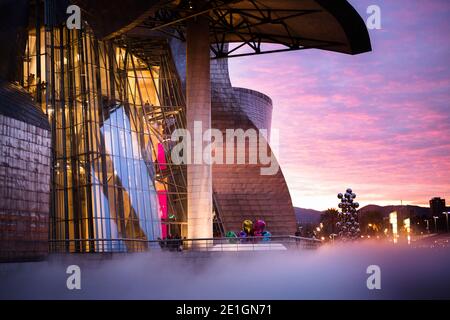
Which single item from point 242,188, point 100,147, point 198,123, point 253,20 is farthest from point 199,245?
point 242,188

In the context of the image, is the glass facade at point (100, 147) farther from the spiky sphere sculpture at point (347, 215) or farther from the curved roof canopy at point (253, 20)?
the spiky sphere sculpture at point (347, 215)

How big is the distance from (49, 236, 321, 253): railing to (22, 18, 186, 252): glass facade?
0.11 m

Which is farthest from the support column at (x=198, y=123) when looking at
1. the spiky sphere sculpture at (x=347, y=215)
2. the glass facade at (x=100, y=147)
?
the spiky sphere sculpture at (x=347, y=215)

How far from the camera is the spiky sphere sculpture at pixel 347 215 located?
172 feet

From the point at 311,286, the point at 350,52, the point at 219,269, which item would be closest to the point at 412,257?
the point at 311,286

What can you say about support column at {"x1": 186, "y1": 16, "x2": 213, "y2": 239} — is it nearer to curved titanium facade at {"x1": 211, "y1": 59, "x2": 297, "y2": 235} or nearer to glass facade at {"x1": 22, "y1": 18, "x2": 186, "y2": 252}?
glass facade at {"x1": 22, "y1": 18, "x2": 186, "y2": 252}

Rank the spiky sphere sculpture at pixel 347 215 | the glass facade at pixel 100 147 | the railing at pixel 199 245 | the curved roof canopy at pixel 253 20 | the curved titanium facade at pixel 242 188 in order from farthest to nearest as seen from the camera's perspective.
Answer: the spiky sphere sculpture at pixel 347 215, the curved titanium facade at pixel 242 188, the glass facade at pixel 100 147, the curved roof canopy at pixel 253 20, the railing at pixel 199 245

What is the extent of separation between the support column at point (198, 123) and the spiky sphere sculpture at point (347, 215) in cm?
2274

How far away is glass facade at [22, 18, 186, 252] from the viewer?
108 feet

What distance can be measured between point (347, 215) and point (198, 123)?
80.7 ft

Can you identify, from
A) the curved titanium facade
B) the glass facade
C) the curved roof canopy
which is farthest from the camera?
the curved titanium facade

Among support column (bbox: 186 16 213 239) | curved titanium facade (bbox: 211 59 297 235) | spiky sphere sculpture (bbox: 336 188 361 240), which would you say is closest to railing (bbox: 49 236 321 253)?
support column (bbox: 186 16 213 239)

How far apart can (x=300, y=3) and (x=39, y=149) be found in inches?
603

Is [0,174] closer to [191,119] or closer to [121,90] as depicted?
[191,119]
